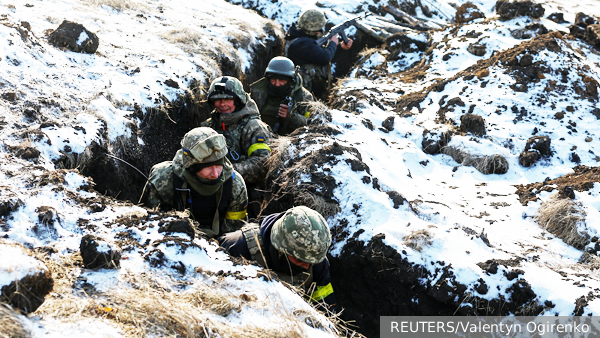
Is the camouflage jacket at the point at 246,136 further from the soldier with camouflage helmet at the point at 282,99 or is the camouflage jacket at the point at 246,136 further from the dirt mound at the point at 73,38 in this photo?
the dirt mound at the point at 73,38

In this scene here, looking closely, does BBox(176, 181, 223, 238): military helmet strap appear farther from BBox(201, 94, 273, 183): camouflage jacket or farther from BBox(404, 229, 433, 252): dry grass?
BBox(404, 229, 433, 252): dry grass

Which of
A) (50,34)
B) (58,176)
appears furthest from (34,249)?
(50,34)

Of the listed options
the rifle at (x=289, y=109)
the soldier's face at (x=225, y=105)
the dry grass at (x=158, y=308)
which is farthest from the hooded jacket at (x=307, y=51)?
the dry grass at (x=158, y=308)

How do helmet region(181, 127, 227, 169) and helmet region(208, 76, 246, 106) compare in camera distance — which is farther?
helmet region(208, 76, 246, 106)

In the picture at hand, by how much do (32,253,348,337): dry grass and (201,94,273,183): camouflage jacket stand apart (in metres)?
2.94

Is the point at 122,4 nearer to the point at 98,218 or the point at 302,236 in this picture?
the point at 98,218

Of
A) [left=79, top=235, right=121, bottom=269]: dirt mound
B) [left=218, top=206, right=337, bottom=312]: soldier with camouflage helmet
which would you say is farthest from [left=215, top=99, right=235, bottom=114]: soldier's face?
[left=79, top=235, right=121, bottom=269]: dirt mound

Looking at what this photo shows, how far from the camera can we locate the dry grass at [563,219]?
15.2 ft

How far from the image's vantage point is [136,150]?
5.13 meters

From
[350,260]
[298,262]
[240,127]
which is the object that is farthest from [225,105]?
[298,262]

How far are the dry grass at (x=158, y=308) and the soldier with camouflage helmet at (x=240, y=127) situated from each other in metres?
2.89

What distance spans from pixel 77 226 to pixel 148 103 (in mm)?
2780

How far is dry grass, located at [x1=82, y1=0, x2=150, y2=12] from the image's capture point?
8.05 metres

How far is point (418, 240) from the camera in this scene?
13.9ft
